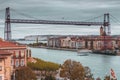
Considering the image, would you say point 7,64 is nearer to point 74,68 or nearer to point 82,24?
point 74,68

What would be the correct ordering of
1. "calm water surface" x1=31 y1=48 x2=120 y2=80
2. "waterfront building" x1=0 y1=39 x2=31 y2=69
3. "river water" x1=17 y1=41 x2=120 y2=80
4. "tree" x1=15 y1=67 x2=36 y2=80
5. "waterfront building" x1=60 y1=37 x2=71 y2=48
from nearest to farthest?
"tree" x1=15 y1=67 x2=36 y2=80
"waterfront building" x1=0 y1=39 x2=31 y2=69
"river water" x1=17 y1=41 x2=120 y2=80
"calm water surface" x1=31 y1=48 x2=120 y2=80
"waterfront building" x1=60 y1=37 x2=71 y2=48

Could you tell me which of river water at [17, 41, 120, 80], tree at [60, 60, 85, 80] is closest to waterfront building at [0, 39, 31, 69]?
tree at [60, 60, 85, 80]

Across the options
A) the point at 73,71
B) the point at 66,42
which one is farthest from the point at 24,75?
the point at 66,42

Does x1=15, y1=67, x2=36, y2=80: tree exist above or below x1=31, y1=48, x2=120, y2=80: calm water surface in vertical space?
above

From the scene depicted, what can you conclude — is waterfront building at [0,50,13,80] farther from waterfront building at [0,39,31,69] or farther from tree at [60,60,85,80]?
waterfront building at [0,39,31,69]

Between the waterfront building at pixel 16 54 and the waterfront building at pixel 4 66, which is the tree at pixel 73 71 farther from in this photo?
the waterfront building at pixel 4 66

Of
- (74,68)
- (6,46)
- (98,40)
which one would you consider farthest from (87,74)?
(98,40)

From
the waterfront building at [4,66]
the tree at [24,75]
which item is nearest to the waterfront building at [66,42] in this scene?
the tree at [24,75]

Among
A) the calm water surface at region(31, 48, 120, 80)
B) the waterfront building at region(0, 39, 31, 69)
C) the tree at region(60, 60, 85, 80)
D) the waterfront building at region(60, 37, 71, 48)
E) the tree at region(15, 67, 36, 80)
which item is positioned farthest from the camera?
the waterfront building at region(60, 37, 71, 48)

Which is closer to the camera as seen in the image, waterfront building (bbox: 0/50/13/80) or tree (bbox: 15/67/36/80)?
waterfront building (bbox: 0/50/13/80)
